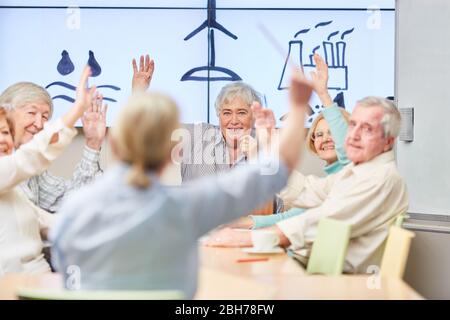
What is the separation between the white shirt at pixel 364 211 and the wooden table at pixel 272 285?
395mm

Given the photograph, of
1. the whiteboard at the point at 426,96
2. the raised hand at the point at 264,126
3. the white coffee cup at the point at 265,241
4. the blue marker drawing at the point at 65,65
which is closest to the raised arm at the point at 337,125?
the whiteboard at the point at 426,96

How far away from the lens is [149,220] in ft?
3.27

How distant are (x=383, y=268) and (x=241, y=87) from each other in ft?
4.18

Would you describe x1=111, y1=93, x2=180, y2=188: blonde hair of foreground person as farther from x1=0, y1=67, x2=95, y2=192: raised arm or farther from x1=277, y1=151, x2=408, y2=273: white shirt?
x1=277, y1=151, x2=408, y2=273: white shirt

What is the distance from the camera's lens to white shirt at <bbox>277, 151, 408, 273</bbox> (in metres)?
2.03

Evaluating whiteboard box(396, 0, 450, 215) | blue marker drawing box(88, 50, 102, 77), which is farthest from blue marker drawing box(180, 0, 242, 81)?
whiteboard box(396, 0, 450, 215)

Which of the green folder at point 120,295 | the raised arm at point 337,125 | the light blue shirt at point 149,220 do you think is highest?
the raised arm at point 337,125

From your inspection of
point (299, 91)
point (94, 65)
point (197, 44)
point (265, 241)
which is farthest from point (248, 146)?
point (299, 91)

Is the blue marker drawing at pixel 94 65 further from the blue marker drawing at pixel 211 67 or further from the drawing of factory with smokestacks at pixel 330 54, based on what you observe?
the drawing of factory with smokestacks at pixel 330 54

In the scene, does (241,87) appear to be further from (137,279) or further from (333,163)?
(137,279)

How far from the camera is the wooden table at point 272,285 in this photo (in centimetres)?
139

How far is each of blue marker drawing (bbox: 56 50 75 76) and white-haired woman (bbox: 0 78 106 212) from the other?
0.99m

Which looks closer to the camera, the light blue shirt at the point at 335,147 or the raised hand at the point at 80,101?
the raised hand at the point at 80,101
